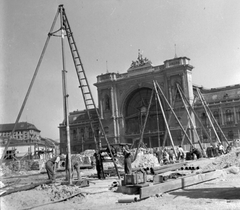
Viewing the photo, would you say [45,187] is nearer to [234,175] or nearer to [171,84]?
[234,175]

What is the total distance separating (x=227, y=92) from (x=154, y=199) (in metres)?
54.1

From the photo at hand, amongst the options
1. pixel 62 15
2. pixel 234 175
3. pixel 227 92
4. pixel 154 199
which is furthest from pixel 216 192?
pixel 227 92

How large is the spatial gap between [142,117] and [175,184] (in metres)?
52.0

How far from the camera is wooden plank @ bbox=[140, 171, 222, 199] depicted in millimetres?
10077

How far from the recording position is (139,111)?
62844 mm

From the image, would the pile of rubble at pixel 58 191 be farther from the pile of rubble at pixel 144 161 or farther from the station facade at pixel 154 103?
the station facade at pixel 154 103

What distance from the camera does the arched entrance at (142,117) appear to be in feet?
200

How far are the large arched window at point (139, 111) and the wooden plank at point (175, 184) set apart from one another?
157 feet

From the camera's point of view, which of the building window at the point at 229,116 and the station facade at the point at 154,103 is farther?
the station facade at the point at 154,103

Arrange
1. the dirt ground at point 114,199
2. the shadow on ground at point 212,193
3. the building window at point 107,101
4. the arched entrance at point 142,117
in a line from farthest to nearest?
the building window at point 107,101
the arched entrance at point 142,117
the shadow on ground at point 212,193
the dirt ground at point 114,199

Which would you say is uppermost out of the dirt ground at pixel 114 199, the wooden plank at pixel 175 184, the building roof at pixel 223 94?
the building roof at pixel 223 94

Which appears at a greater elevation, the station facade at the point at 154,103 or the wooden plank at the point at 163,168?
the station facade at the point at 154,103

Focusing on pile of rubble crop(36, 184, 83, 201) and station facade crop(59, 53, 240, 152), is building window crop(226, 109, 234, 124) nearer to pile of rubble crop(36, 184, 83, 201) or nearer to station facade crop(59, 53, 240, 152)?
station facade crop(59, 53, 240, 152)

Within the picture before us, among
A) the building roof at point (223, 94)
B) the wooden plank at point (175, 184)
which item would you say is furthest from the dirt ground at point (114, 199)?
the building roof at point (223, 94)
